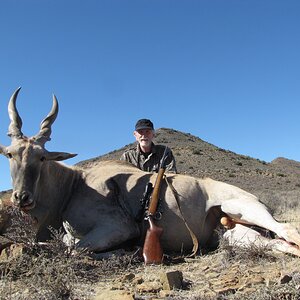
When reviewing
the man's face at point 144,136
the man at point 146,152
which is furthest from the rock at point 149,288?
the man's face at point 144,136

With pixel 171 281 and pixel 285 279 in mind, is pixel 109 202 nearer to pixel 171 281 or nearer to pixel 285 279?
pixel 171 281

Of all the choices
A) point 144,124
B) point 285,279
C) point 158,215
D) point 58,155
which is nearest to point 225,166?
point 144,124

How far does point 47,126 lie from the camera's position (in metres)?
6.20

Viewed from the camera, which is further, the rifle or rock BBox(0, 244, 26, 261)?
the rifle

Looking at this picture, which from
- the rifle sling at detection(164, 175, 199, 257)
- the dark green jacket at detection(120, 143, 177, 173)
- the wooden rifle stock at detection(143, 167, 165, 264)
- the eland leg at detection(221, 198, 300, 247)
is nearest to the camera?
the wooden rifle stock at detection(143, 167, 165, 264)

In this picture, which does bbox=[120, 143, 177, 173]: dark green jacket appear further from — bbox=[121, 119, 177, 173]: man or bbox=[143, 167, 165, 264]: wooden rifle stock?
bbox=[143, 167, 165, 264]: wooden rifle stock

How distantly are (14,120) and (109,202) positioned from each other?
1668 millimetres

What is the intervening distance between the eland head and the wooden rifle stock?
117cm

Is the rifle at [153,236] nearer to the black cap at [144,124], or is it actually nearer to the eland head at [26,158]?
the eland head at [26,158]

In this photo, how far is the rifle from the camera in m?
5.02

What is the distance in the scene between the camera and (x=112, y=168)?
6488mm

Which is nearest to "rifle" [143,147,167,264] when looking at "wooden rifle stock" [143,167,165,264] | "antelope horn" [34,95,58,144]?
"wooden rifle stock" [143,167,165,264]

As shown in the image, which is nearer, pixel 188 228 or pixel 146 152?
pixel 188 228

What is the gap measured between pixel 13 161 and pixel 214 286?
3022mm
